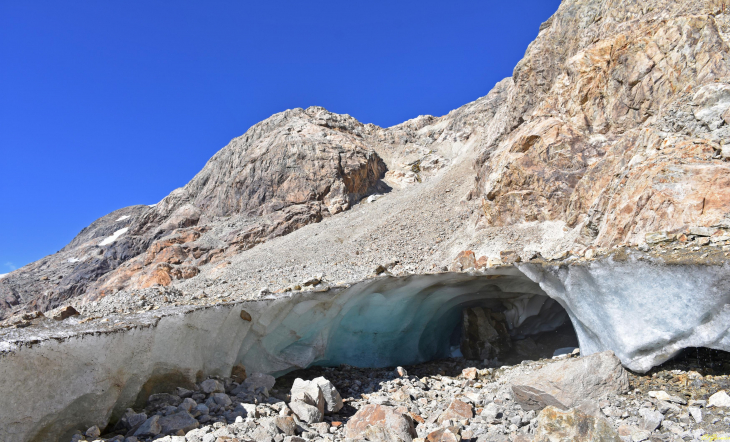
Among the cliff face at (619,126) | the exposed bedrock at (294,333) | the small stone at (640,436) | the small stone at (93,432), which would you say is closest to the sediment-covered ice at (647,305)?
the exposed bedrock at (294,333)

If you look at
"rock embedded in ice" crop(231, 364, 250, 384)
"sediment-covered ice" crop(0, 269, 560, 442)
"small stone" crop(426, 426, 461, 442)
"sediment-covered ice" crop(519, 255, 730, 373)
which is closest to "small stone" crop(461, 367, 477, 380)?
"sediment-covered ice" crop(0, 269, 560, 442)

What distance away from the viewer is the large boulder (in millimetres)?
5332

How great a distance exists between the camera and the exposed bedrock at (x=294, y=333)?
4.43m

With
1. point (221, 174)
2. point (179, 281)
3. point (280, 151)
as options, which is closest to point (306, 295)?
point (179, 281)

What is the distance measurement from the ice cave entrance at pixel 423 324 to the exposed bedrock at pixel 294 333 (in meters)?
0.04

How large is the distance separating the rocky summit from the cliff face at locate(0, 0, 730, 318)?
0.29 ft

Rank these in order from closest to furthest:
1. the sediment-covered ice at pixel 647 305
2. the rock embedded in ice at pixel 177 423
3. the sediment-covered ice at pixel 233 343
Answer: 1. the sediment-covered ice at pixel 233 343
2. the sediment-covered ice at pixel 647 305
3. the rock embedded in ice at pixel 177 423

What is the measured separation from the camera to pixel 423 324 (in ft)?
34.4

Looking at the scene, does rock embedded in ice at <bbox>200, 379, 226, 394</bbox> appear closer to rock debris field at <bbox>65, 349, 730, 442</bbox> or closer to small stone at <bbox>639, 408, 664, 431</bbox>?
rock debris field at <bbox>65, 349, 730, 442</bbox>

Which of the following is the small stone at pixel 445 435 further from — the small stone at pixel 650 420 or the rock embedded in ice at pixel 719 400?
the rock embedded in ice at pixel 719 400

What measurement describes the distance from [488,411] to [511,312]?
587 cm

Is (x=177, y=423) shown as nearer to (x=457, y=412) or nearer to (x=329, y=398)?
(x=329, y=398)

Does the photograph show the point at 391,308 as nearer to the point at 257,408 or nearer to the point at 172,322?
the point at 257,408

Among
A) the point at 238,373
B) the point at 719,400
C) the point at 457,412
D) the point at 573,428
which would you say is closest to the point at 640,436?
the point at 573,428
